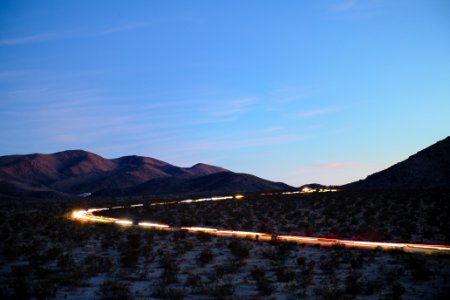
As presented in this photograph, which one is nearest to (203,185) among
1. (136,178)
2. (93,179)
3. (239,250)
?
(136,178)

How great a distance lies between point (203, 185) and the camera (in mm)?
124188

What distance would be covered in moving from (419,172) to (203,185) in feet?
219

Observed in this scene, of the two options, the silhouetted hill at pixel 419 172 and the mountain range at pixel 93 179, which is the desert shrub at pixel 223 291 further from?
the mountain range at pixel 93 179

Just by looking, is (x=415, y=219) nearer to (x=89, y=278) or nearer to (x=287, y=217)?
(x=287, y=217)

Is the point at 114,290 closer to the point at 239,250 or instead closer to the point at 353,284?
the point at 353,284

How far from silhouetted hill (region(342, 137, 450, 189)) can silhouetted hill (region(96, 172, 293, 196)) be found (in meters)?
40.8

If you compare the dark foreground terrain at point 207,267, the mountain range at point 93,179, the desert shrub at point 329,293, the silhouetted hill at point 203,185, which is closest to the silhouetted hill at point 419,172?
the silhouetted hill at point 203,185

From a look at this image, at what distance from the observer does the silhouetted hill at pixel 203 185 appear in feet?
383

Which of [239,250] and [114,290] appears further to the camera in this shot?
[239,250]

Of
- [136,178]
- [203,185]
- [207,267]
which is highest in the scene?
[136,178]

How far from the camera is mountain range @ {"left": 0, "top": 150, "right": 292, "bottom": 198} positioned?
391ft

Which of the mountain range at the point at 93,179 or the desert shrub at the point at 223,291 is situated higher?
the mountain range at the point at 93,179

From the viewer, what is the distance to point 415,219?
26.7 meters

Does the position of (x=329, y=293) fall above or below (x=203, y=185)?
below
